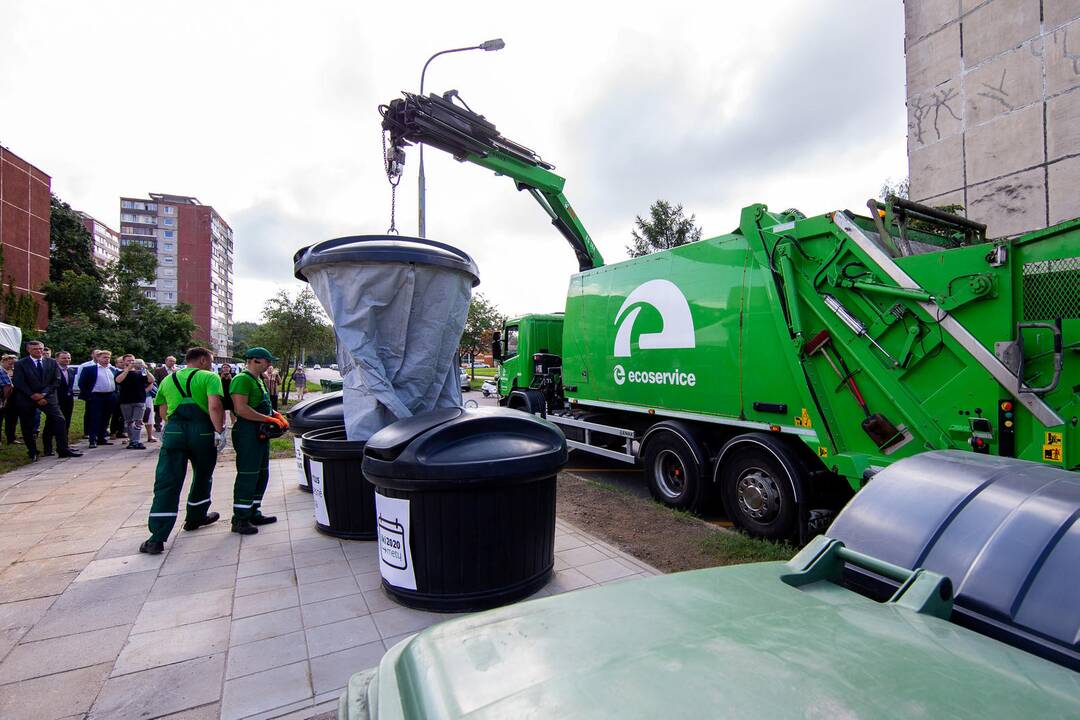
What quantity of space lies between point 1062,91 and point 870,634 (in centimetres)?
1180

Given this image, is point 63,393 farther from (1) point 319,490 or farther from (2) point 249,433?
(1) point 319,490

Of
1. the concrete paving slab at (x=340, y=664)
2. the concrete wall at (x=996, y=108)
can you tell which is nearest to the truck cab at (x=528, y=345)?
the concrete paving slab at (x=340, y=664)

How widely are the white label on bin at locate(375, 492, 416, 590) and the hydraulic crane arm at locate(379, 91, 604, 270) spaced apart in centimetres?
577

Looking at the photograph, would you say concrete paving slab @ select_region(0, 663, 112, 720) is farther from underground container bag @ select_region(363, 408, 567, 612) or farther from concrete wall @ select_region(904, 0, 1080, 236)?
concrete wall @ select_region(904, 0, 1080, 236)

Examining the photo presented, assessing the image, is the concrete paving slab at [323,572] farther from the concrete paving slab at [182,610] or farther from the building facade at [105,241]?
the building facade at [105,241]

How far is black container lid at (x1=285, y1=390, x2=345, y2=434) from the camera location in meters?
5.76

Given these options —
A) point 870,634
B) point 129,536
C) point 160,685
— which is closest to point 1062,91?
point 870,634

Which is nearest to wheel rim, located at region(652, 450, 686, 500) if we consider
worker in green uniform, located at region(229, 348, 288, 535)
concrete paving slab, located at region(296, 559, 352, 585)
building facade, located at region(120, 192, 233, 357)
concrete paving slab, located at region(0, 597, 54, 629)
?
concrete paving slab, located at region(296, 559, 352, 585)

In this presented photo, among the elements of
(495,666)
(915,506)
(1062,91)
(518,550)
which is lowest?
(518,550)

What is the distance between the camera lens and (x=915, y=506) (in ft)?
4.90

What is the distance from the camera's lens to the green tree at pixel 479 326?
110ft

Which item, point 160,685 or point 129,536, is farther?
point 129,536

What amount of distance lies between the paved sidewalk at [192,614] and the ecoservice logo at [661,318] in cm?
258

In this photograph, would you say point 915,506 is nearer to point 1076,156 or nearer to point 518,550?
point 518,550
